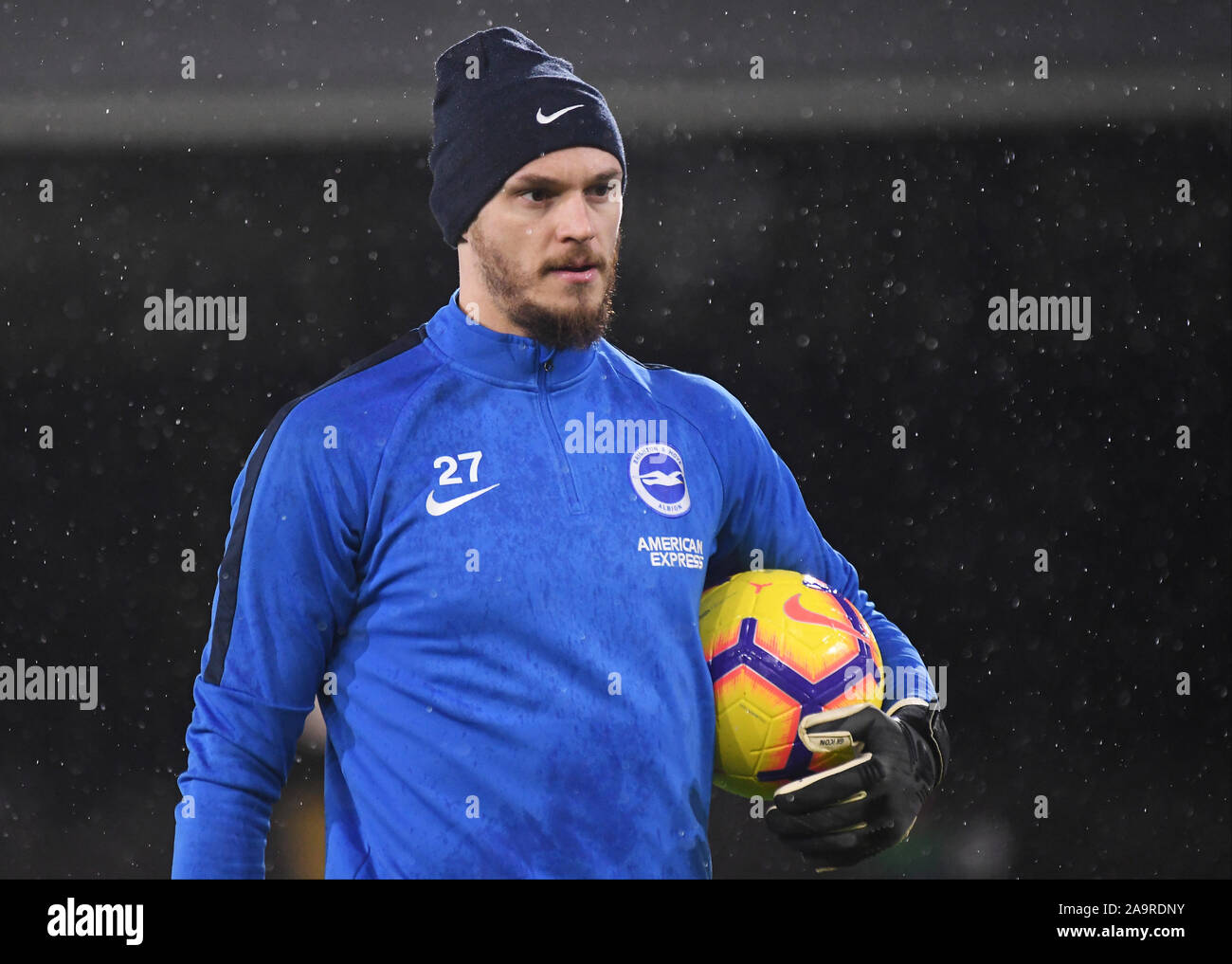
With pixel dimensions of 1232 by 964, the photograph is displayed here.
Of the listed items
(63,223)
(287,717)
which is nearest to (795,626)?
(287,717)

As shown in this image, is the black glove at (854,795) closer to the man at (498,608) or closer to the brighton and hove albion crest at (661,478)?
the man at (498,608)

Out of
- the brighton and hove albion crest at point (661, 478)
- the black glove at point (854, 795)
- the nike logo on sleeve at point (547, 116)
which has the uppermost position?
the nike logo on sleeve at point (547, 116)

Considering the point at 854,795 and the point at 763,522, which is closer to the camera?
the point at 854,795

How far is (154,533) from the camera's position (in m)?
3.43

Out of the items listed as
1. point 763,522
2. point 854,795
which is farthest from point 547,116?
point 854,795

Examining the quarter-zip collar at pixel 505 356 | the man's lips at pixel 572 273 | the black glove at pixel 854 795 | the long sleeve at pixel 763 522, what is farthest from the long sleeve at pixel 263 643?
the black glove at pixel 854 795

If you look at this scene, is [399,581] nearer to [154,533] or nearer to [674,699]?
[674,699]

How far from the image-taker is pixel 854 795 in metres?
1.84

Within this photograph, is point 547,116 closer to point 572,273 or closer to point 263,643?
point 572,273

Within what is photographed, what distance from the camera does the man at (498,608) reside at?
1.71 m

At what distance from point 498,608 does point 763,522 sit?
52 cm

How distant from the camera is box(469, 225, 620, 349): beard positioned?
1.86m

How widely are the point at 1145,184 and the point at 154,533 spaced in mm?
3168

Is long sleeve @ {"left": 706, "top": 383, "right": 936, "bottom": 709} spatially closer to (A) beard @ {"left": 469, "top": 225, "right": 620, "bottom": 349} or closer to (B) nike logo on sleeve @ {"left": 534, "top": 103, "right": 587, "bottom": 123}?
(A) beard @ {"left": 469, "top": 225, "right": 620, "bottom": 349}
